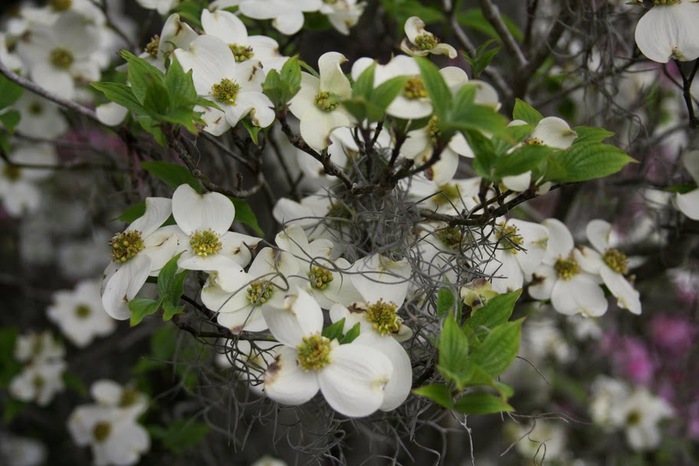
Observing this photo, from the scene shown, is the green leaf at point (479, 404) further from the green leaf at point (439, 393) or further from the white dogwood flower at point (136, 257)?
the white dogwood flower at point (136, 257)

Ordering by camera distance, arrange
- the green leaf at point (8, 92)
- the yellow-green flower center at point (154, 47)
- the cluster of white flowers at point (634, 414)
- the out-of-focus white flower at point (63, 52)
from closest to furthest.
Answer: the yellow-green flower center at point (154, 47), the green leaf at point (8, 92), the out-of-focus white flower at point (63, 52), the cluster of white flowers at point (634, 414)

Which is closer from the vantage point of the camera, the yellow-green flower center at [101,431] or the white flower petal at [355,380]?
the white flower petal at [355,380]

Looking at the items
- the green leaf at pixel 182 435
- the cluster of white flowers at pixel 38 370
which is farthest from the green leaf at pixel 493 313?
the cluster of white flowers at pixel 38 370

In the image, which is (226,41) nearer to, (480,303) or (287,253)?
(287,253)

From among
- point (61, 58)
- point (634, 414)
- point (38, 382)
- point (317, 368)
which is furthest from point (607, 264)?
point (38, 382)

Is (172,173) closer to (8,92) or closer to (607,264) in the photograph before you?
(8,92)

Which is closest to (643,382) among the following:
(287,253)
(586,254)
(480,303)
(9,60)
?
(586,254)
